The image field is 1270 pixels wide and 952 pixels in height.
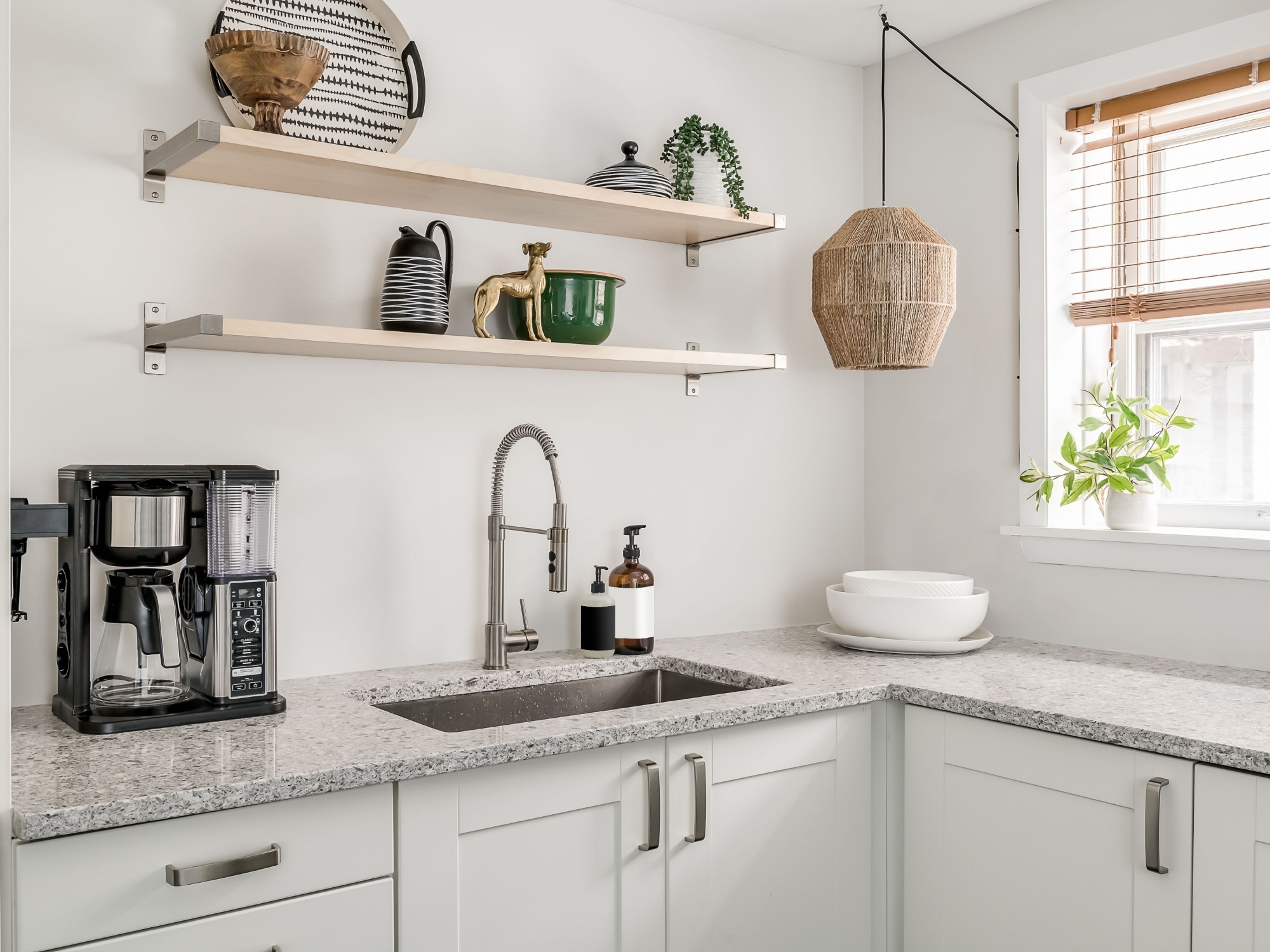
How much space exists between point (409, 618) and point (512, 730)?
1.97 feet

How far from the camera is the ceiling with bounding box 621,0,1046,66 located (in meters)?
2.52

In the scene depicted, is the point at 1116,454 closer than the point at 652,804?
No

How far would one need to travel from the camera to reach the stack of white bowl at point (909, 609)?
7.64 ft

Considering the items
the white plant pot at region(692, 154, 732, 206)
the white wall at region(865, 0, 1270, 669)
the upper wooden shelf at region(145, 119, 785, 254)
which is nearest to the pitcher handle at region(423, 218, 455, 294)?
the upper wooden shelf at region(145, 119, 785, 254)

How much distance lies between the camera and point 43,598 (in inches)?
71.9

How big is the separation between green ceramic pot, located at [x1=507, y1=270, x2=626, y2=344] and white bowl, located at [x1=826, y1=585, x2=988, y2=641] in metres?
0.82

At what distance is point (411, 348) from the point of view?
195 cm

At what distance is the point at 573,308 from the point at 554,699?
786 millimetres

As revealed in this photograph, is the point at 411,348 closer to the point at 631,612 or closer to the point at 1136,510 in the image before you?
the point at 631,612

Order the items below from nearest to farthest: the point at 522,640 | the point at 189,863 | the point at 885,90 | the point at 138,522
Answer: the point at 189,863 → the point at 138,522 → the point at 522,640 → the point at 885,90

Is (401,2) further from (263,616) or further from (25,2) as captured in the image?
(263,616)

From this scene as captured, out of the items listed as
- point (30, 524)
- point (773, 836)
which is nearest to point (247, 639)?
point (30, 524)

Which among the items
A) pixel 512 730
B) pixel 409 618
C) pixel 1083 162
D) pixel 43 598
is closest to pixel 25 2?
pixel 43 598

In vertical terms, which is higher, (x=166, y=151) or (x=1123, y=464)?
(x=166, y=151)
